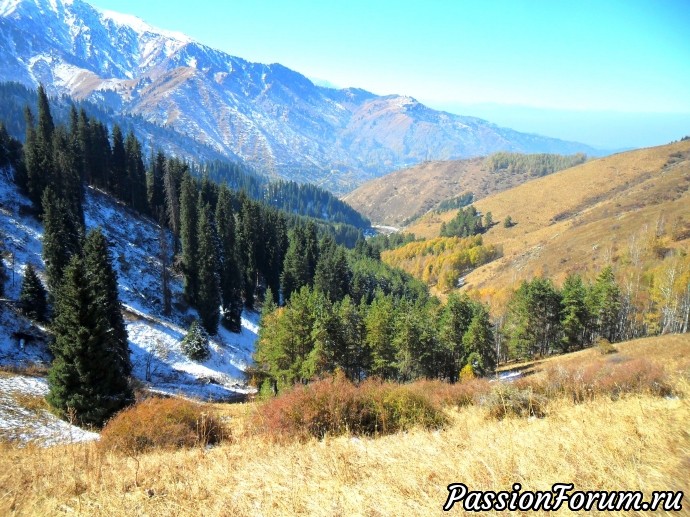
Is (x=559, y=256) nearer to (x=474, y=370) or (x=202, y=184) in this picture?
(x=474, y=370)

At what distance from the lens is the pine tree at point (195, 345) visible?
44719 mm

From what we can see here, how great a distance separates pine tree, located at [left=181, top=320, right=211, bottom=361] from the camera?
44719mm

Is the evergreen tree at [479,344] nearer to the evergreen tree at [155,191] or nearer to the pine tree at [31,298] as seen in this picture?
the pine tree at [31,298]

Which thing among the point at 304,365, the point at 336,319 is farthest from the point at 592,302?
the point at 304,365

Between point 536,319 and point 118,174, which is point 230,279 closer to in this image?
point 118,174

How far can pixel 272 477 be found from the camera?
6660 mm

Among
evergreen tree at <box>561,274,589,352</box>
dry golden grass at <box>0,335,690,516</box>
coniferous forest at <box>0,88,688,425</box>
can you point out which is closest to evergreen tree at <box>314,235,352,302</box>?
coniferous forest at <box>0,88,688,425</box>

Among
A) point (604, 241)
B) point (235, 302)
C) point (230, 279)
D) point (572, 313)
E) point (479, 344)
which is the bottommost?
point (235, 302)

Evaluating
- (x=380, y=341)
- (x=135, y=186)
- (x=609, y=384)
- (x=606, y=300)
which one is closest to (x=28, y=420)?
(x=609, y=384)

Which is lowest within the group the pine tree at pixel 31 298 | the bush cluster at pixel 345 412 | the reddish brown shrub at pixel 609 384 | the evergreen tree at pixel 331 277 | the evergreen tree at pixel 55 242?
the evergreen tree at pixel 331 277

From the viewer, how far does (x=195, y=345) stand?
147ft

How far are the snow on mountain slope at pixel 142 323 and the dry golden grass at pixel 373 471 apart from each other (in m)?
33.5

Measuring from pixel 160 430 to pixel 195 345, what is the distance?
35130mm

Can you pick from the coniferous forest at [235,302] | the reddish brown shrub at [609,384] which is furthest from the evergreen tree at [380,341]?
the reddish brown shrub at [609,384]
